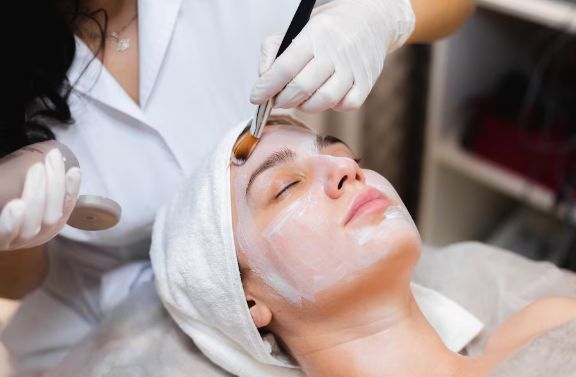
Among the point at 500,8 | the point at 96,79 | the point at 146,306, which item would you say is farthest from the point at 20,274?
the point at 500,8

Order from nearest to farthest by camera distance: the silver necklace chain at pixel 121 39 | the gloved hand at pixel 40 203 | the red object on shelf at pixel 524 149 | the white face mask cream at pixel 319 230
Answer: the gloved hand at pixel 40 203 < the white face mask cream at pixel 319 230 < the silver necklace chain at pixel 121 39 < the red object on shelf at pixel 524 149

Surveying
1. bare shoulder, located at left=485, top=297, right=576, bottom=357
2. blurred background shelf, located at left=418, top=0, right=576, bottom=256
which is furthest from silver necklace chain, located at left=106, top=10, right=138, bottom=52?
blurred background shelf, located at left=418, top=0, right=576, bottom=256

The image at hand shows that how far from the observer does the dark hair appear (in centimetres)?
108

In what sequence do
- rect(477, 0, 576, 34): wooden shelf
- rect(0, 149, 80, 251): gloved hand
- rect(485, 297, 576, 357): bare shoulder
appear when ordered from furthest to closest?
rect(477, 0, 576, 34): wooden shelf → rect(485, 297, 576, 357): bare shoulder → rect(0, 149, 80, 251): gloved hand

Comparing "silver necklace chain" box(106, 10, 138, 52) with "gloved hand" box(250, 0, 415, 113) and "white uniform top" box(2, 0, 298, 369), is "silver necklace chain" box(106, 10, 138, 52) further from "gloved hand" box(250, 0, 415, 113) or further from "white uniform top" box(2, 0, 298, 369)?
"gloved hand" box(250, 0, 415, 113)

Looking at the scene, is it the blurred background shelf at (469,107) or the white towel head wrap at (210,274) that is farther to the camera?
the blurred background shelf at (469,107)

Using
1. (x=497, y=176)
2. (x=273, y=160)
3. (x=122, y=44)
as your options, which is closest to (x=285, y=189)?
(x=273, y=160)

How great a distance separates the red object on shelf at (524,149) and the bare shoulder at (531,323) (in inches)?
31.6

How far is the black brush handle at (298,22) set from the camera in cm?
100

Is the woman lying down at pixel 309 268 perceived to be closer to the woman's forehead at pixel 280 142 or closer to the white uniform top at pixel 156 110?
Result: the woman's forehead at pixel 280 142

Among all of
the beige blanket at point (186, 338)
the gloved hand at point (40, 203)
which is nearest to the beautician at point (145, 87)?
the beige blanket at point (186, 338)

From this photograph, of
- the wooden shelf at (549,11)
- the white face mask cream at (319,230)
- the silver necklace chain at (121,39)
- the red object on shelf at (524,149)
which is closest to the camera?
the white face mask cream at (319,230)

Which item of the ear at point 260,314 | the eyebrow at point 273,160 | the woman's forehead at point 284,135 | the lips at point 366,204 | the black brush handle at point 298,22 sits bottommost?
the ear at point 260,314

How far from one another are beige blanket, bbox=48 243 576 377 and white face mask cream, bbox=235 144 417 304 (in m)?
0.27
